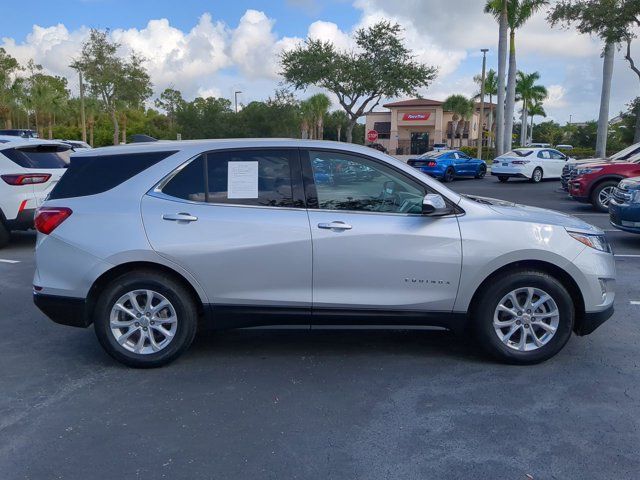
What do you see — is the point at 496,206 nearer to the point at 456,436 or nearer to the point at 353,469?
the point at 456,436

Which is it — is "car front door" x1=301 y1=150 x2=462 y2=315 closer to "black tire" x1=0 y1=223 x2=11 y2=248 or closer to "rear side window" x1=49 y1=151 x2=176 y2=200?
"rear side window" x1=49 y1=151 x2=176 y2=200

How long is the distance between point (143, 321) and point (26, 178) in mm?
5844

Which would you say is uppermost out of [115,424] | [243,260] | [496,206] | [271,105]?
[271,105]

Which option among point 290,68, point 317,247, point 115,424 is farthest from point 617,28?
point 115,424

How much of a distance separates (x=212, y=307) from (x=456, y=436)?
6.62 feet

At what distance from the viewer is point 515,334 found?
4562 mm

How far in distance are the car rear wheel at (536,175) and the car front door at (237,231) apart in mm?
22031

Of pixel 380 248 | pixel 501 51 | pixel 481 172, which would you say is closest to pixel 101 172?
pixel 380 248

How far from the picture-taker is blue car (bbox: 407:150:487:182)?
2561 cm

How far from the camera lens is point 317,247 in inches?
170

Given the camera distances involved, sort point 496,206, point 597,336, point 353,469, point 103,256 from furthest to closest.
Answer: point 597,336 < point 496,206 < point 103,256 < point 353,469

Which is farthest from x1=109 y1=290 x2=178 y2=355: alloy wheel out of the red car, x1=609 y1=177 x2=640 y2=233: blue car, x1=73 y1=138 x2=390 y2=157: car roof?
the red car

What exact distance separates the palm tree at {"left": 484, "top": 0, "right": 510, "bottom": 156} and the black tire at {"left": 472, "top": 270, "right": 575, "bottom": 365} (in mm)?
31989

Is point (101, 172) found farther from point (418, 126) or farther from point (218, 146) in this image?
point (418, 126)
